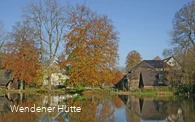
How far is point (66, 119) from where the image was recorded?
14.4 meters

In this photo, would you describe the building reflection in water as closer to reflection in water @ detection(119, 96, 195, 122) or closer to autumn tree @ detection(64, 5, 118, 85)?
reflection in water @ detection(119, 96, 195, 122)

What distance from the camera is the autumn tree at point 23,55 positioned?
43844mm

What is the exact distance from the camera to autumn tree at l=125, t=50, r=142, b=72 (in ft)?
255

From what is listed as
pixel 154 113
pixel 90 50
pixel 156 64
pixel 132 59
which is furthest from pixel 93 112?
pixel 132 59

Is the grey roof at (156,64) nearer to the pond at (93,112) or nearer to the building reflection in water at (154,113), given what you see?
the pond at (93,112)

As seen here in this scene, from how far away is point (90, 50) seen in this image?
3775 cm

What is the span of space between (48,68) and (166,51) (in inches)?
773

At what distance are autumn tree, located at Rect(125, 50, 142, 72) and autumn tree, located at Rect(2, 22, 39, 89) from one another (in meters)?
39.0

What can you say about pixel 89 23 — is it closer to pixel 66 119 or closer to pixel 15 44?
pixel 15 44

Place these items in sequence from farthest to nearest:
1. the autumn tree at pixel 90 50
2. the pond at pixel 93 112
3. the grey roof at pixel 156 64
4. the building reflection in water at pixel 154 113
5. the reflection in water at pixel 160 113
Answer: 1. the grey roof at pixel 156 64
2. the autumn tree at pixel 90 50
3. the building reflection in water at pixel 154 113
4. the reflection in water at pixel 160 113
5. the pond at pixel 93 112

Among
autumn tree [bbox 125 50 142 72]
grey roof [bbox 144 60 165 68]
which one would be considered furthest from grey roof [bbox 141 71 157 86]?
autumn tree [bbox 125 50 142 72]

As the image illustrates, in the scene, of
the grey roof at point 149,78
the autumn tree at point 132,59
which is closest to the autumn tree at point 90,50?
the grey roof at point 149,78

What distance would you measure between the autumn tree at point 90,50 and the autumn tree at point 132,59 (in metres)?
38.5

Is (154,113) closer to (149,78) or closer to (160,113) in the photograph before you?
(160,113)
